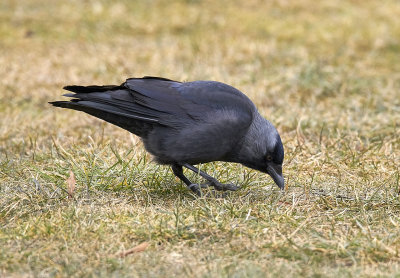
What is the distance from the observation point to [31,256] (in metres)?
3.66

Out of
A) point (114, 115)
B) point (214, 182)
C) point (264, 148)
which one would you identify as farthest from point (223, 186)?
point (114, 115)

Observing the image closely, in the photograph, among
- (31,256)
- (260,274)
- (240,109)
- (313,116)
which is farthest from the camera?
(313,116)

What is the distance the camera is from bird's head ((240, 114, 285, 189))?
4816 millimetres

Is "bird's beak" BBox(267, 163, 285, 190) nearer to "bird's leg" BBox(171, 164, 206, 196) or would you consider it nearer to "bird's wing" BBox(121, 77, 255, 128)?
"bird's wing" BBox(121, 77, 255, 128)

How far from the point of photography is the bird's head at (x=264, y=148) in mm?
4816

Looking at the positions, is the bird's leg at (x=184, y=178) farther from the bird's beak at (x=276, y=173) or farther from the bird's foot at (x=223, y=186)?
the bird's beak at (x=276, y=173)

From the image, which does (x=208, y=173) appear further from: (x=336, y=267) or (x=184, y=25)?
(x=184, y=25)

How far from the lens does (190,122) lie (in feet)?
15.6

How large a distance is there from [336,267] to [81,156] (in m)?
2.67

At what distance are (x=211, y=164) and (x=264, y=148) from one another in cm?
75

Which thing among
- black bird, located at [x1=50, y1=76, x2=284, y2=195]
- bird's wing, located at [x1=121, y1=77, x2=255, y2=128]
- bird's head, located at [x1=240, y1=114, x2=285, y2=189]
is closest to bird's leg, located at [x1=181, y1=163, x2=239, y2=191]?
black bird, located at [x1=50, y1=76, x2=284, y2=195]

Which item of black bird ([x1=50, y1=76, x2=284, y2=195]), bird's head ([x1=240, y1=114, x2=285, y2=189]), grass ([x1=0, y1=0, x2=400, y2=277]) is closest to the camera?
grass ([x1=0, y1=0, x2=400, y2=277])

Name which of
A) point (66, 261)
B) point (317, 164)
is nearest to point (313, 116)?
point (317, 164)

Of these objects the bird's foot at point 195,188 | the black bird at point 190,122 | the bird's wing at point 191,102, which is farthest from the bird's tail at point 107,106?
the bird's foot at point 195,188
